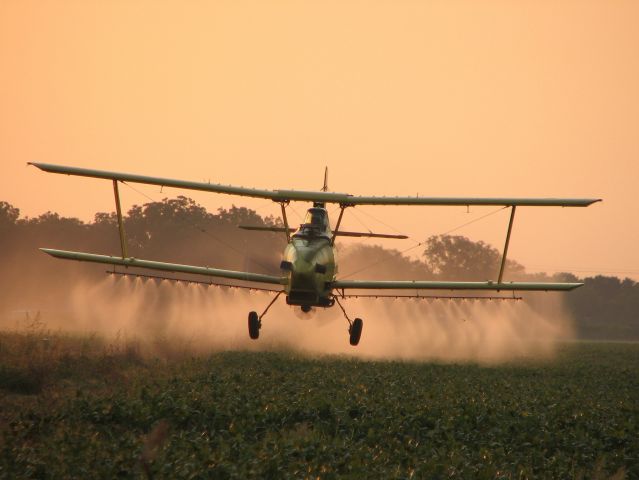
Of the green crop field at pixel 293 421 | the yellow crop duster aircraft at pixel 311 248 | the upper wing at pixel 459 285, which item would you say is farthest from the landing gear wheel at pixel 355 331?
the upper wing at pixel 459 285

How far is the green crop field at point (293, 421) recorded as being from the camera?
16.8m

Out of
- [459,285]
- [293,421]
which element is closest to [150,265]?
[293,421]

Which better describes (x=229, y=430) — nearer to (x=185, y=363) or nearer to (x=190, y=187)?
(x=190, y=187)

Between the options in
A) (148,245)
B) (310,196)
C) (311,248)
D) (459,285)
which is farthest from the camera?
(148,245)

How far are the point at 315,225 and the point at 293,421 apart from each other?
24.5 feet

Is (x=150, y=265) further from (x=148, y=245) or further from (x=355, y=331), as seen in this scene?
(x=148, y=245)

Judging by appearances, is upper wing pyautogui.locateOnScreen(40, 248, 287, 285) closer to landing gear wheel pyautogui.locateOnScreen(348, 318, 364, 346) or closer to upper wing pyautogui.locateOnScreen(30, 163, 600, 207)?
upper wing pyautogui.locateOnScreen(30, 163, 600, 207)

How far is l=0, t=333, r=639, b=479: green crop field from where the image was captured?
16825mm

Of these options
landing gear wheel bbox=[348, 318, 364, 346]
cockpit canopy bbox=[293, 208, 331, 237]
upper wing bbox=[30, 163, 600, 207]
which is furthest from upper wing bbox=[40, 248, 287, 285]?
landing gear wheel bbox=[348, 318, 364, 346]

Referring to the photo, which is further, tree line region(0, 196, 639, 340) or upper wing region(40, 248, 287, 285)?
tree line region(0, 196, 639, 340)

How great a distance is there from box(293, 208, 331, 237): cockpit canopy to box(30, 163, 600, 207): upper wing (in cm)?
65

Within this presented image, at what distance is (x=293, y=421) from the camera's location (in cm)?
2247

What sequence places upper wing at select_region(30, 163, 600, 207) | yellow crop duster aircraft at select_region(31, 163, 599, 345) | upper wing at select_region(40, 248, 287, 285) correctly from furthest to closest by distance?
upper wing at select_region(40, 248, 287, 285) → upper wing at select_region(30, 163, 600, 207) → yellow crop duster aircraft at select_region(31, 163, 599, 345)

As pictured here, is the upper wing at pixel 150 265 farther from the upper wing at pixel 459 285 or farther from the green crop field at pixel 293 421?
the green crop field at pixel 293 421
